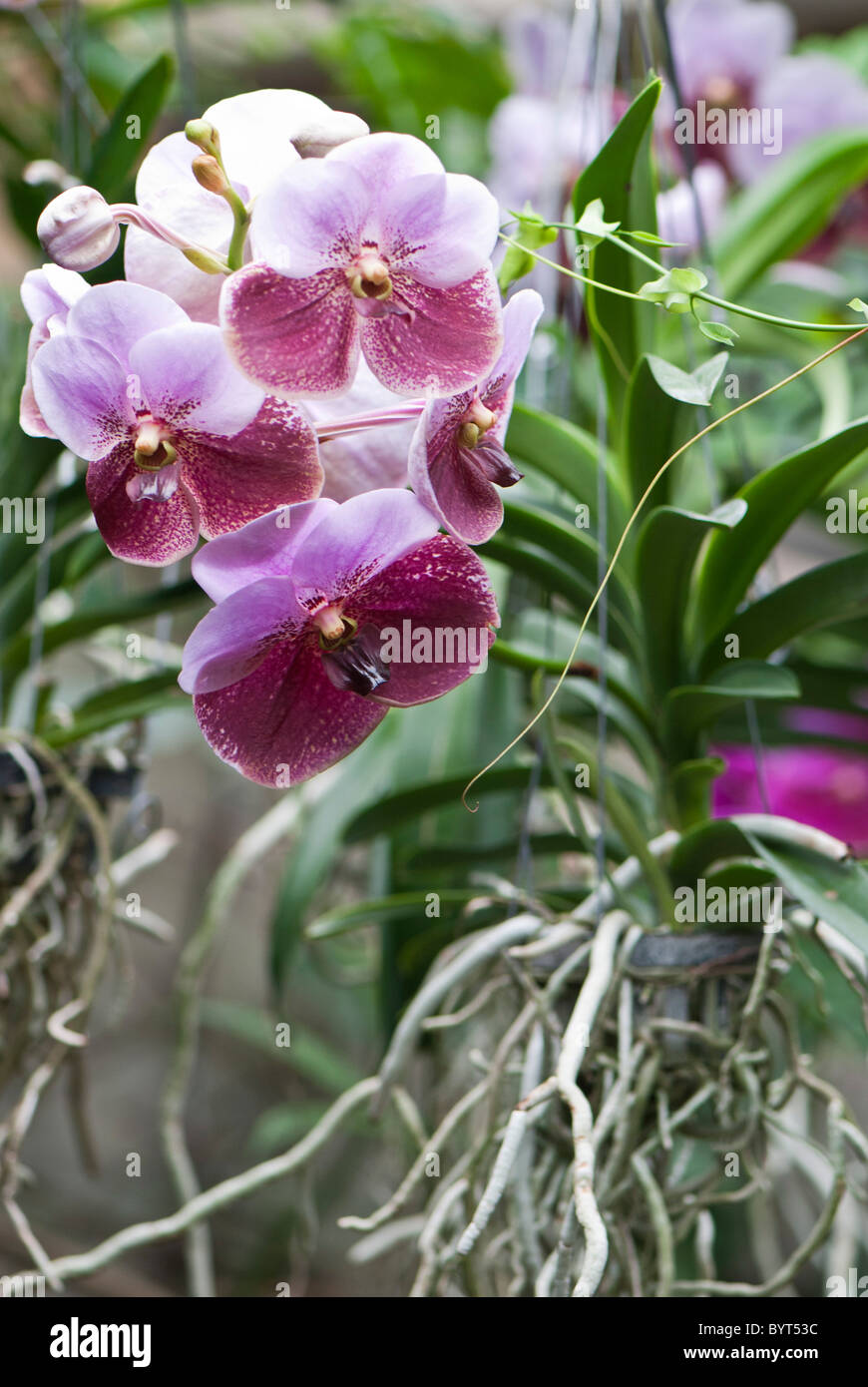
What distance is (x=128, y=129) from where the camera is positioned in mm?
665

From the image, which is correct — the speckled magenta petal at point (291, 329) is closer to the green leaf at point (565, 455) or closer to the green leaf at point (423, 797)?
the green leaf at point (565, 455)

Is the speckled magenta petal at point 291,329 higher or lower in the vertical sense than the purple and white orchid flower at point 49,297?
lower

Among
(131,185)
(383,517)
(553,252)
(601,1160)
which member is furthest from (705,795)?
(553,252)

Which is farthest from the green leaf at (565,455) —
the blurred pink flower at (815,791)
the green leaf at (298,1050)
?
the green leaf at (298,1050)

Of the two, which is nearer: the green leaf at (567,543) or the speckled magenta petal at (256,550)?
the speckled magenta petal at (256,550)

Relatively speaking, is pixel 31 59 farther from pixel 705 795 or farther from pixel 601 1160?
pixel 601 1160

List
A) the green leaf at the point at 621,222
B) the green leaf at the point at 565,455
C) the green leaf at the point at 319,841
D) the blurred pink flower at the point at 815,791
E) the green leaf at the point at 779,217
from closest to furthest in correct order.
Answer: the green leaf at the point at 621,222
the green leaf at the point at 565,455
the green leaf at the point at 319,841
the green leaf at the point at 779,217
the blurred pink flower at the point at 815,791

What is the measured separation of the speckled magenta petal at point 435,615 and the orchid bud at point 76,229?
0.51 ft

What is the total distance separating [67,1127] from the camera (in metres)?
1.84

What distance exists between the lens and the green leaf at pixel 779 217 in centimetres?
94

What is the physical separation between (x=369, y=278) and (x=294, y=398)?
45mm

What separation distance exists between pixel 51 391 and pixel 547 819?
27.7 inches

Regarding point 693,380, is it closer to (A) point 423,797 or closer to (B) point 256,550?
(B) point 256,550

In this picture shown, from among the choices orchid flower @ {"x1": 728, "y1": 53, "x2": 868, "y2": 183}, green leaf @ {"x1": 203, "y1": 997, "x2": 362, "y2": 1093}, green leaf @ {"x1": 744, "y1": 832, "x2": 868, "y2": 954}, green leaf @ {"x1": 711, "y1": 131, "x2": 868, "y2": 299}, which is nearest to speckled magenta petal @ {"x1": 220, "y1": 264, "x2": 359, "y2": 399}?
green leaf @ {"x1": 744, "y1": 832, "x2": 868, "y2": 954}
